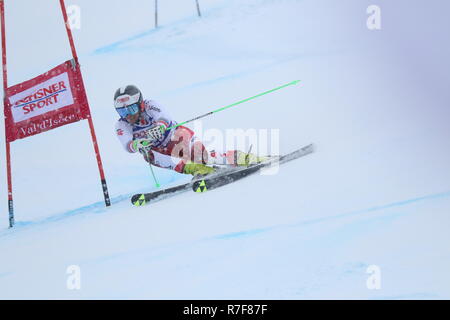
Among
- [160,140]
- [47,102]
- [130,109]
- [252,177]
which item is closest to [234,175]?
[252,177]

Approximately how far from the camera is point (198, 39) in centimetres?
329

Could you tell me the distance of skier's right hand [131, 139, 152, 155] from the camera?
118 inches

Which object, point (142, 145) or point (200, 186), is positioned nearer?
point (200, 186)

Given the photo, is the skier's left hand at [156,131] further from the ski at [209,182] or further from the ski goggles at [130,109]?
the ski at [209,182]

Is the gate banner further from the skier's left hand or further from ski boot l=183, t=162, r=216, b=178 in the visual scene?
ski boot l=183, t=162, r=216, b=178

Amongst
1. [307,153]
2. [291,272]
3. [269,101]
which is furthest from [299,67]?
[291,272]

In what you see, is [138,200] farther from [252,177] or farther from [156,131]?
[252,177]

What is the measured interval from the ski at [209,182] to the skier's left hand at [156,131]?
0.25 m

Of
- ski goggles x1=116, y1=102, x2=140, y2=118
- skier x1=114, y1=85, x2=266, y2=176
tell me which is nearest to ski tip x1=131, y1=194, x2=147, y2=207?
skier x1=114, y1=85, x2=266, y2=176

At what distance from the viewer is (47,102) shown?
122 inches

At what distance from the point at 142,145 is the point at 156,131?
0.29 ft
